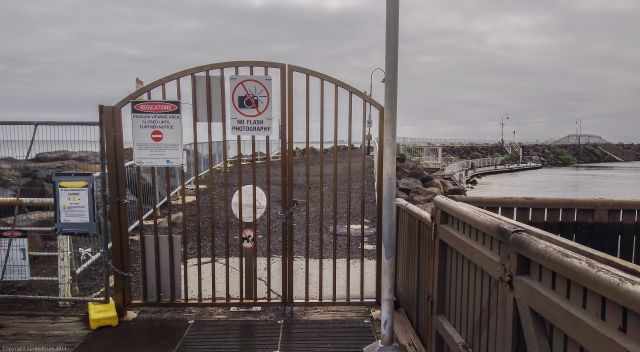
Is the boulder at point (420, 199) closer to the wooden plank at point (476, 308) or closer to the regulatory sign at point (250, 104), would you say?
the regulatory sign at point (250, 104)

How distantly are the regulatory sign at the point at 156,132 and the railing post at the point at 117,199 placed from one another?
187 mm

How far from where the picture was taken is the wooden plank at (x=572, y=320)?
149 cm

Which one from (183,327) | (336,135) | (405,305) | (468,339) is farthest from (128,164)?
(468,339)

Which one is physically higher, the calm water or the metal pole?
the metal pole

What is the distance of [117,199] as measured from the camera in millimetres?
4992

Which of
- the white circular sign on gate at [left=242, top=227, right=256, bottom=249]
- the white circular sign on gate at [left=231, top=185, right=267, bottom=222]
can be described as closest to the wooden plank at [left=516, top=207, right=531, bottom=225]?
the white circular sign on gate at [left=231, top=185, right=267, bottom=222]

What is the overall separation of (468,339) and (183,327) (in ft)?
10.5

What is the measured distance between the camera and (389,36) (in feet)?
11.7

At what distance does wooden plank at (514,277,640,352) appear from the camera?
4.88 feet

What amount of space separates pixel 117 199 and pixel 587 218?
17.2 ft

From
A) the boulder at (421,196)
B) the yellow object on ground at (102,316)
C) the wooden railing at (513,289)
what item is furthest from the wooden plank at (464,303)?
the boulder at (421,196)

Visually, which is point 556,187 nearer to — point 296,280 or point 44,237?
point 296,280

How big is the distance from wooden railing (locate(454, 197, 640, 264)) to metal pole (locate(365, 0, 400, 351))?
1.17m

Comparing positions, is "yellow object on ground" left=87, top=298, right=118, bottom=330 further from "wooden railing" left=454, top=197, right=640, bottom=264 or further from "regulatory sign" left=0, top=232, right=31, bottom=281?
"wooden railing" left=454, top=197, right=640, bottom=264
